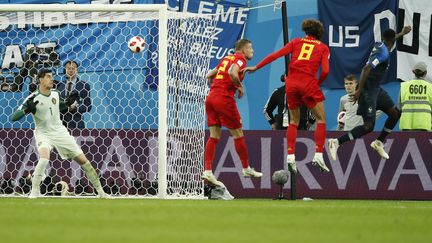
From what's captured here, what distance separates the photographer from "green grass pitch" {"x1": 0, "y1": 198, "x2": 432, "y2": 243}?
22.5 ft

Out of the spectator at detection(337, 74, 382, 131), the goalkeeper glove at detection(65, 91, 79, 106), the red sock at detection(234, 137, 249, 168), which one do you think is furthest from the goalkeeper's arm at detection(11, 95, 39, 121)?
the spectator at detection(337, 74, 382, 131)

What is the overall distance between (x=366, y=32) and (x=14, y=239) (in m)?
12.9

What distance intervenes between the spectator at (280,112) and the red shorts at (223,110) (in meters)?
2.70

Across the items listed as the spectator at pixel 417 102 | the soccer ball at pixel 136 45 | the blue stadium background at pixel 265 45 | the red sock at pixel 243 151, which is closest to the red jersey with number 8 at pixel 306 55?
the red sock at pixel 243 151

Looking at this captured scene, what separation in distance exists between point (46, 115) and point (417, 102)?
6065 mm

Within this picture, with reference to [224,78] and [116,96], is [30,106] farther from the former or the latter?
[116,96]

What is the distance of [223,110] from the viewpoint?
14016 mm

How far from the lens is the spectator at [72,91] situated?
51.7 feet

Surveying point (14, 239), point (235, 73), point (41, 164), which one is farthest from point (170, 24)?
point (14, 239)

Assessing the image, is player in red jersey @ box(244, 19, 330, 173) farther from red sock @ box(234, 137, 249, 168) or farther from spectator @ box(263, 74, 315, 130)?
spectator @ box(263, 74, 315, 130)

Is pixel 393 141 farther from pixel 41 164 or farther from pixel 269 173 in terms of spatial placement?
pixel 41 164

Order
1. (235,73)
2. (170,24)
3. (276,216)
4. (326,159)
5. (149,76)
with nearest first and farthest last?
1. (276,216)
2. (235,73)
3. (170,24)
4. (326,159)
5. (149,76)

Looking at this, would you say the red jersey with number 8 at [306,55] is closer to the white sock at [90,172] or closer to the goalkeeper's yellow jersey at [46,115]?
the white sock at [90,172]

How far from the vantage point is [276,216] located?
30.2 feet
